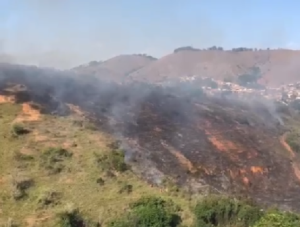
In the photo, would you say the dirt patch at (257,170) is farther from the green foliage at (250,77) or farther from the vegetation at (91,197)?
the green foliage at (250,77)

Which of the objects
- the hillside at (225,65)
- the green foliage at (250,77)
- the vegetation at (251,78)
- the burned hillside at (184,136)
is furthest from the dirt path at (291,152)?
the hillside at (225,65)

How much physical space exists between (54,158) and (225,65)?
11503 centimetres

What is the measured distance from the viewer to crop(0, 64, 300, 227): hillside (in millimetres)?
19000

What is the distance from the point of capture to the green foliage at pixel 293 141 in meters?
37.3

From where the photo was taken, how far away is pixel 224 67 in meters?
131

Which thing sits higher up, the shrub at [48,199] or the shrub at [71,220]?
the shrub at [48,199]

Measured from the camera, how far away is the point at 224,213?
746 inches

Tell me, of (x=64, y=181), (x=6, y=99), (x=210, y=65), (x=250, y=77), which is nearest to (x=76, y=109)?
(x=6, y=99)

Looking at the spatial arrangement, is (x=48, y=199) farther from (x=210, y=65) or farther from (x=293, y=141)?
(x=210, y=65)

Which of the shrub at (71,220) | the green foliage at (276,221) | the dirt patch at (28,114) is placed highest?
the dirt patch at (28,114)

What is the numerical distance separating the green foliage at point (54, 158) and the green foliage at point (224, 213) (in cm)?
725

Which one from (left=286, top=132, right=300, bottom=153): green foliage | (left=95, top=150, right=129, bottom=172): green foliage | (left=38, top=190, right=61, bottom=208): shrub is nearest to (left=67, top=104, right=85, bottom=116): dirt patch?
(left=95, top=150, right=129, bottom=172): green foliage

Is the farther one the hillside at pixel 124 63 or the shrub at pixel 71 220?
the hillside at pixel 124 63

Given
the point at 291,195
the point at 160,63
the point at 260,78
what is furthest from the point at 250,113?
the point at 160,63
